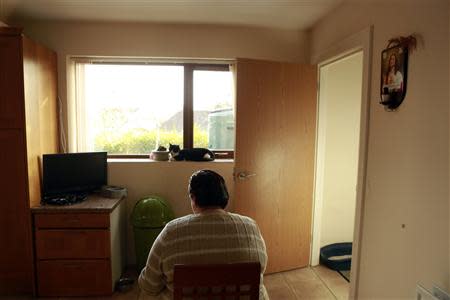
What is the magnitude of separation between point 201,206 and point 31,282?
1958mm

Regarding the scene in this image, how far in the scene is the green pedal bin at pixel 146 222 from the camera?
104 inches

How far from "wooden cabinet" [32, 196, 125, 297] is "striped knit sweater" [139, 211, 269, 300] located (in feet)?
4.12

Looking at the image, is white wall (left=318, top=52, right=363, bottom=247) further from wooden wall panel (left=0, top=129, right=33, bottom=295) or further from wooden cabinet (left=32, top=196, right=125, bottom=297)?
wooden wall panel (left=0, top=129, right=33, bottom=295)

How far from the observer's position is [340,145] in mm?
3010

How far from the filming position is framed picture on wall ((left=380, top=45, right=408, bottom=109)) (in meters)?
1.57

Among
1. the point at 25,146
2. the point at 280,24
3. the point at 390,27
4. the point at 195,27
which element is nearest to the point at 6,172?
the point at 25,146

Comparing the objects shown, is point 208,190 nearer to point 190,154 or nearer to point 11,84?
point 190,154

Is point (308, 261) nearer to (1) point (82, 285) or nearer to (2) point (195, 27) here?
(1) point (82, 285)

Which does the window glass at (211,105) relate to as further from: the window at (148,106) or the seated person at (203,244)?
the seated person at (203,244)

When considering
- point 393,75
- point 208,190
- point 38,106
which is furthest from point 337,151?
point 38,106

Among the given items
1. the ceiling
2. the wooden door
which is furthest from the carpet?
the ceiling

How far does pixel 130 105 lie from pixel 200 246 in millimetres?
2144

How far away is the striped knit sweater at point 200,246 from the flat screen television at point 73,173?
166 centimetres

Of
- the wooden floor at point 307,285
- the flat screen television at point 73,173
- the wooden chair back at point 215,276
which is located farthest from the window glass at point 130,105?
the wooden chair back at point 215,276
